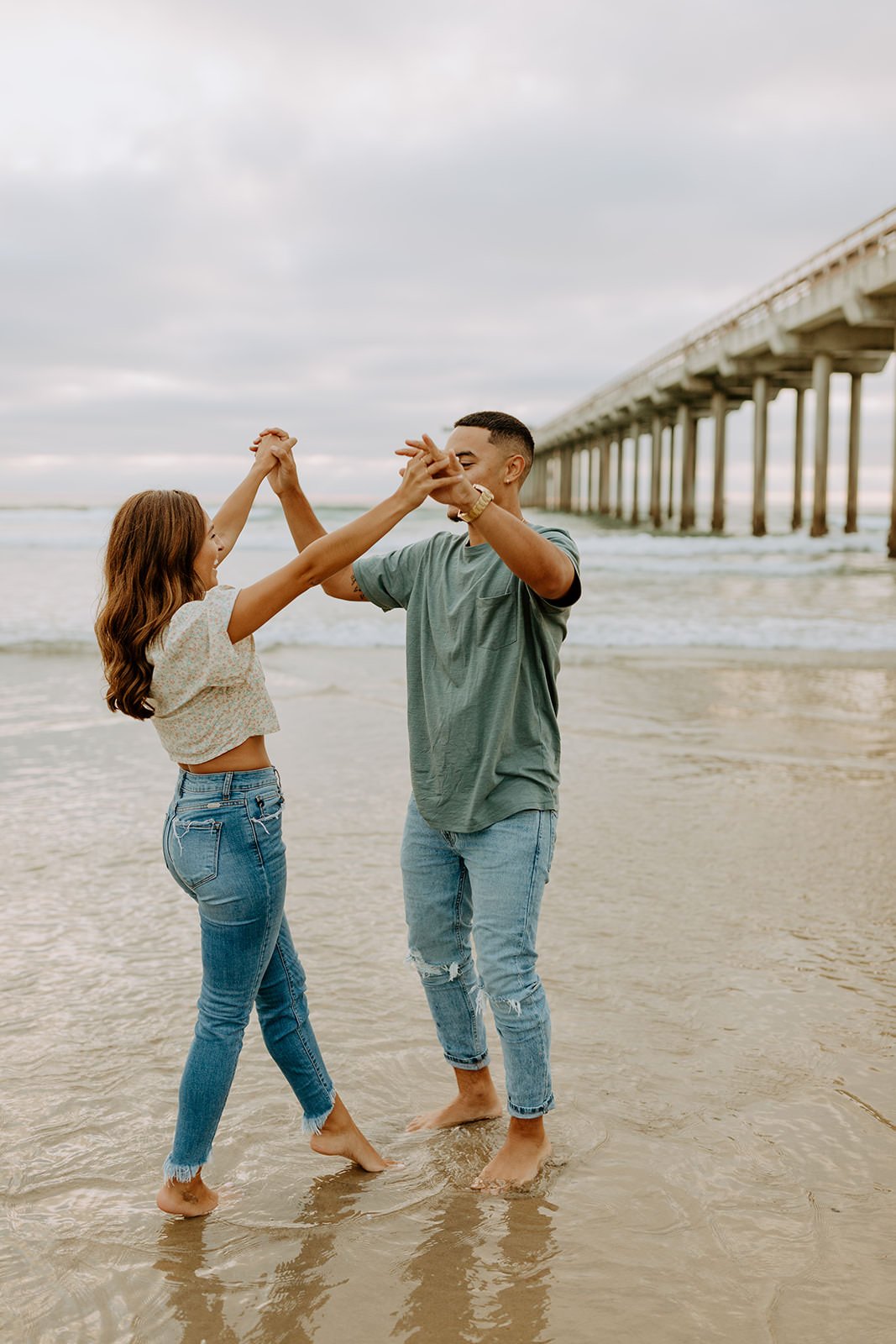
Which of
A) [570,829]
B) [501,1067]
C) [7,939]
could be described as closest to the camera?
[501,1067]


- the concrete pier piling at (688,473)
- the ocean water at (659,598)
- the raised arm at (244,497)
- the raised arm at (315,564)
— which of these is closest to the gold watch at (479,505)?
the raised arm at (315,564)

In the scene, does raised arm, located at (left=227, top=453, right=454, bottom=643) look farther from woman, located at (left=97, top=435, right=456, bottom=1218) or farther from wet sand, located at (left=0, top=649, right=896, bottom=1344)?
wet sand, located at (left=0, top=649, right=896, bottom=1344)

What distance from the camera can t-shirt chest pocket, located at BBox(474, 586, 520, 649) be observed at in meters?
2.56

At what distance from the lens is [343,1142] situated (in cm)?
250

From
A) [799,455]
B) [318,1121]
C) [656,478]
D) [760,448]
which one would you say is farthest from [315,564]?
[656,478]

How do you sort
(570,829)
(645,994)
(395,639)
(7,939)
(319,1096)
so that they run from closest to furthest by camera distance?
(319,1096)
(645,994)
(7,939)
(570,829)
(395,639)

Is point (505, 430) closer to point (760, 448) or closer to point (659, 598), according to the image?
point (659, 598)

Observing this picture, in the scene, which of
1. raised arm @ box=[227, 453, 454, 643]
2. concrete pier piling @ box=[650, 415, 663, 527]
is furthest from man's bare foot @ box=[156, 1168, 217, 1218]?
concrete pier piling @ box=[650, 415, 663, 527]

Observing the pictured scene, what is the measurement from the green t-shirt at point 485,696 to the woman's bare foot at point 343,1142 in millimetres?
650

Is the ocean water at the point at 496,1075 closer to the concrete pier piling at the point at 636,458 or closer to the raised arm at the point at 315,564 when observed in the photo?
the raised arm at the point at 315,564

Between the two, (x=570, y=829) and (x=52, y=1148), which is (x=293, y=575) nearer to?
(x=52, y=1148)

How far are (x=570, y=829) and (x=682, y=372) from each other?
2902 cm

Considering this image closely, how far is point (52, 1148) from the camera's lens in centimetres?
254

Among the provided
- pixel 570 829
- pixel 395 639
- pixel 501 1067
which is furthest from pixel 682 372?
pixel 501 1067
